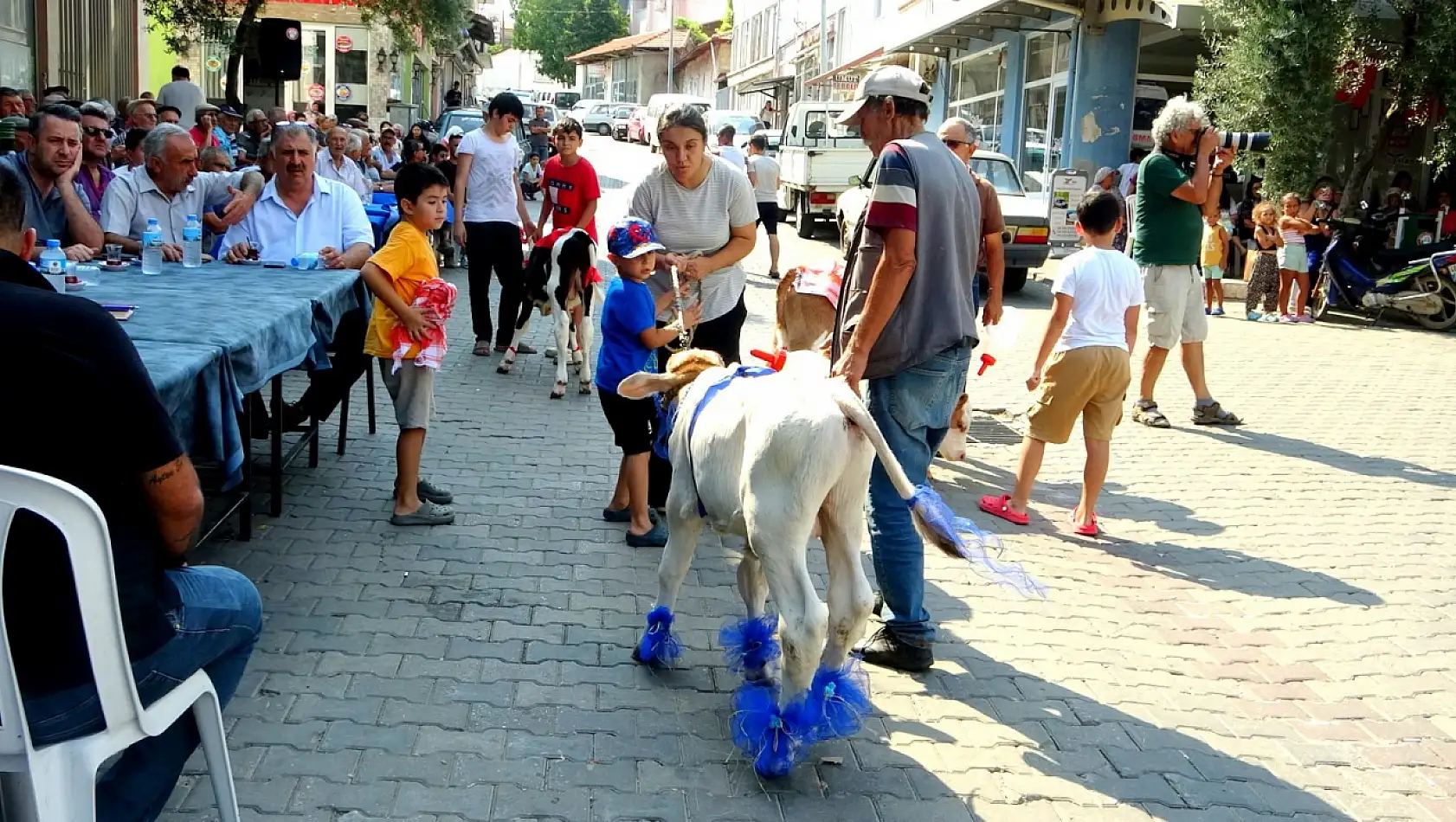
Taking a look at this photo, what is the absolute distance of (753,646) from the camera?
12.9ft

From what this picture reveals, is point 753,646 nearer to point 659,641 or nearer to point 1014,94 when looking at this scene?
point 659,641

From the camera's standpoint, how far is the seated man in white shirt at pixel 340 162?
1166 cm

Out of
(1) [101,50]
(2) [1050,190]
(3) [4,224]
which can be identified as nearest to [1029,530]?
(3) [4,224]

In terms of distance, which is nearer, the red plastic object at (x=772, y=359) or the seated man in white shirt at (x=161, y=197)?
the red plastic object at (x=772, y=359)

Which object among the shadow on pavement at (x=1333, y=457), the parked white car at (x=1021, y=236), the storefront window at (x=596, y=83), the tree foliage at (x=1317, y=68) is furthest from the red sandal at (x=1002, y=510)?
the storefront window at (x=596, y=83)

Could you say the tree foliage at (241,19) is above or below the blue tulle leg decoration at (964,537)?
above

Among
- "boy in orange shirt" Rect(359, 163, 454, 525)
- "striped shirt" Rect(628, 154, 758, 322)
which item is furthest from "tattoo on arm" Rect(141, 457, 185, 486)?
"striped shirt" Rect(628, 154, 758, 322)

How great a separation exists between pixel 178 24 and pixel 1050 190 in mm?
14276

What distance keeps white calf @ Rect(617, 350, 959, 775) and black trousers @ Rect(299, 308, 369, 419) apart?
9.67 ft

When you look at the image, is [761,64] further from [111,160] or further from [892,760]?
[892,760]

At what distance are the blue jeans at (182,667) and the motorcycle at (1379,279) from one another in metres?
14.4

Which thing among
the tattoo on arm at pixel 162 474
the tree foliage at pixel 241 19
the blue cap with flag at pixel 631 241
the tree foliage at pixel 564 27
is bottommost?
the tattoo on arm at pixel 162 474

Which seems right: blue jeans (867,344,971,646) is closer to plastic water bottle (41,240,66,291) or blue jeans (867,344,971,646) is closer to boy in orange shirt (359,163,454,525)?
boy in orange shirt (359,163,454,525)

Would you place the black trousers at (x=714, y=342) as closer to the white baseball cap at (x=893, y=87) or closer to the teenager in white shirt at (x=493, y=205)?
the white baseball cap at (x=893, y=87)
